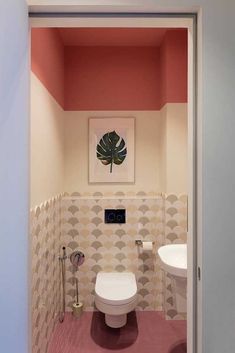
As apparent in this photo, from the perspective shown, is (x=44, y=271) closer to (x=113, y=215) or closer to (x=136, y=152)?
(x=113, y=215)

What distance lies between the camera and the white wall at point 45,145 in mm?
1790

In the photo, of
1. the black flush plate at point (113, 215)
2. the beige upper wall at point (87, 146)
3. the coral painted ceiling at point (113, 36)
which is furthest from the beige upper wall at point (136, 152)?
the coral painted ceiling at point (113, 36)

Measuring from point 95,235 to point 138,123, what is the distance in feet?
4.07

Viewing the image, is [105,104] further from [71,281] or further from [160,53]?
[71,281]

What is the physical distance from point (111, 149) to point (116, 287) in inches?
52.4

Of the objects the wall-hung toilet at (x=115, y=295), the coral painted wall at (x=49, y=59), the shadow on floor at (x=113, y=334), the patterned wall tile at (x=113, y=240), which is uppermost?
the coral painted wall at (x=49, y=59)

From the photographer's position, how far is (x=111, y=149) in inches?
112

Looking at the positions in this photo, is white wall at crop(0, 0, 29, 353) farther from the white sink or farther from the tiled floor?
the tiled floor

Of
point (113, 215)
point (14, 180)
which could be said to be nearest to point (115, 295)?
point (113, 215)

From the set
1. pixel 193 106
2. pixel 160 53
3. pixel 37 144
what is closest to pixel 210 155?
pixel 193 106

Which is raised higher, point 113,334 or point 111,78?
point 111,78

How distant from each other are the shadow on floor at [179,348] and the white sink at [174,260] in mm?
772

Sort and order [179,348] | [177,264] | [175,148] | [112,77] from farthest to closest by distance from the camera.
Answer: [112,77]
[175,148]
[179,348]
[177,264]

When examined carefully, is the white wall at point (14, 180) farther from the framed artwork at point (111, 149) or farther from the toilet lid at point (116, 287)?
the framed artwork at point (111, 149)
